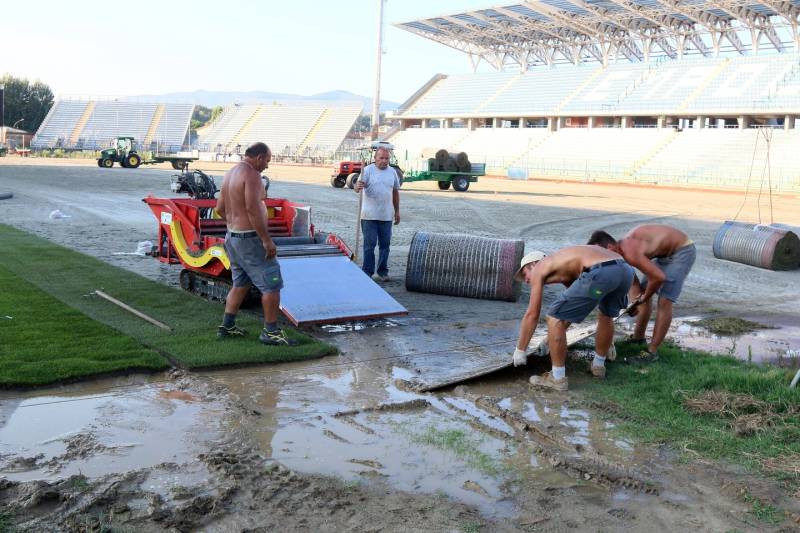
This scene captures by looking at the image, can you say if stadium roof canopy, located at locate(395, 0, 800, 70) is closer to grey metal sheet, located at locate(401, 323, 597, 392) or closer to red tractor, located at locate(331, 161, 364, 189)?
red tractor, located at locate(331, 161, 364, 189)

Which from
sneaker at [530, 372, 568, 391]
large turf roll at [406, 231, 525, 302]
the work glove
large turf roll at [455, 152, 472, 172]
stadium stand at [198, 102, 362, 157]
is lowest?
sneaker at [530, 372, 568, 391]

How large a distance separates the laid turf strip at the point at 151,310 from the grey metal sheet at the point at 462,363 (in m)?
0.90

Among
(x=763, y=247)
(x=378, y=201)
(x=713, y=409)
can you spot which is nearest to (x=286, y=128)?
(x=763, y=247)

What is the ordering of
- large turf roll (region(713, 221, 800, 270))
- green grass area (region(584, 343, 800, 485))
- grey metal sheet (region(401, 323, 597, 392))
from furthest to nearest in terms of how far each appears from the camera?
large turf roll (region(713, 221, 800, 270)) < grey metal sheet (region(401, 323, 597, 392)) < green grass area (region(584, 343, 800, 485))

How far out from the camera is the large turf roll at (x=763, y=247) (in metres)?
13.4

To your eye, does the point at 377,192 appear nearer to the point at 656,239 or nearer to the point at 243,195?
the point at 243,195

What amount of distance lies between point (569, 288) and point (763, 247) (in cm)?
880

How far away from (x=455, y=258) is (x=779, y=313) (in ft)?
13.2

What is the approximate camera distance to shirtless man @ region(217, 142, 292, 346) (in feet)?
22.5

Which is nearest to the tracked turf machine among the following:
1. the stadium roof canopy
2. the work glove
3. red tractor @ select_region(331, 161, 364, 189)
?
the work glove

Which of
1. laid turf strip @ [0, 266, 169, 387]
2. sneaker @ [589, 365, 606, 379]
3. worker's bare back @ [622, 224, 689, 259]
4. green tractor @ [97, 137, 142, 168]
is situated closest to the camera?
laid turf strip @ [0, 266, 169, 387]

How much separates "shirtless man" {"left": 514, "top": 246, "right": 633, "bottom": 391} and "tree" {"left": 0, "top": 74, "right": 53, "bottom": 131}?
93.8 m

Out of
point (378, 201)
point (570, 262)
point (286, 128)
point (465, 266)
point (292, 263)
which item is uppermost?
point (286, 128)

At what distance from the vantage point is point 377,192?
10.1m
